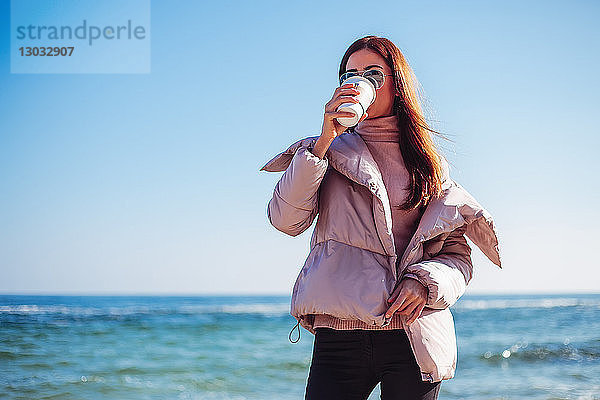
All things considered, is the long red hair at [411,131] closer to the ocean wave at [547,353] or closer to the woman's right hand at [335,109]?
the woman's right hand at [335,109]

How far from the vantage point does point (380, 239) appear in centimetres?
168

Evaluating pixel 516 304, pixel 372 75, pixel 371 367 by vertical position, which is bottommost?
pixel 516 304

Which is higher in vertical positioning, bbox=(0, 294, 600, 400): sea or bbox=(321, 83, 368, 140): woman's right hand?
bbox=(321, 83, 368, 140): woman's right hand

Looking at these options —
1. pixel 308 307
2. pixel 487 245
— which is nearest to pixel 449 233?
pixel 487 245

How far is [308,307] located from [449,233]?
423 millimetres

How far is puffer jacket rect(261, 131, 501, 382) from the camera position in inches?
63.8

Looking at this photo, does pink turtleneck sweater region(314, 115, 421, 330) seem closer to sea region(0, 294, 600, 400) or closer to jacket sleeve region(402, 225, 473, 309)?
jacket sleeve region(402, 225, 473, 309)

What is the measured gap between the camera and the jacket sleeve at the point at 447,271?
5.31 ft

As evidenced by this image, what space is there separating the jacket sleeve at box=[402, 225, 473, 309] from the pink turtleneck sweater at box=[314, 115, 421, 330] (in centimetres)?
10

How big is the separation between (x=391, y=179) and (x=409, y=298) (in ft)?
1.11

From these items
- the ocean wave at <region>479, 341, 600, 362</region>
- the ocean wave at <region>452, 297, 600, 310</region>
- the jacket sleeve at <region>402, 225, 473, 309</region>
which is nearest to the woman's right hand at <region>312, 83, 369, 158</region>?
the jacket sleeve at <region>402, 225, 473, 309</region>

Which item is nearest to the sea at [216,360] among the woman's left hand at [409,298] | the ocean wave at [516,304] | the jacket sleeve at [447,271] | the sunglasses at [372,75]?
the jacket sleeve at [447,271]

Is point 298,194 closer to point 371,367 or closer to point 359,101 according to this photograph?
point 359,101

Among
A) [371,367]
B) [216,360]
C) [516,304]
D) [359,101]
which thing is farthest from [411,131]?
[516,304]
